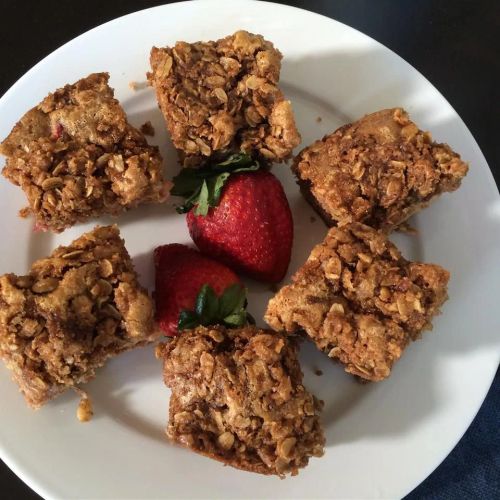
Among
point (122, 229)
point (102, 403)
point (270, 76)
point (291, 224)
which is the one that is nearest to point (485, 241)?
point (291, 224)

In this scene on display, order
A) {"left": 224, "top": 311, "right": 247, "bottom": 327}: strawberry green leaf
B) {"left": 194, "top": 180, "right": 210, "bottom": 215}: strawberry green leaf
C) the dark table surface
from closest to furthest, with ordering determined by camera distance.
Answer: {"left": 224, "top": 311, "right": 247, "bottom": 327}: strawberry green leaf < {"left": 194, "top": 180, "right": 210, "bottom": 215}: strawberry green leaf < the dark table surface

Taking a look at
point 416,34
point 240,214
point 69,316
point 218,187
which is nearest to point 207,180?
point 218,187

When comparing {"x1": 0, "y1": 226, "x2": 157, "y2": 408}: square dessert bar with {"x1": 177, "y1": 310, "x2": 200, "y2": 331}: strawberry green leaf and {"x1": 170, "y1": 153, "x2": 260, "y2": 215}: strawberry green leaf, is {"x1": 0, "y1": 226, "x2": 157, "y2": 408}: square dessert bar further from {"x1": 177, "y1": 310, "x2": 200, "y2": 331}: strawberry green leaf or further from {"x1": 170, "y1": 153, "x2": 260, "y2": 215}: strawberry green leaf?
{"x1": 170, "y1": 153, "x2": 260, "y2": 215}: strawberry green leaf

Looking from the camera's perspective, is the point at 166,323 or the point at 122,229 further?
the point at 122,229

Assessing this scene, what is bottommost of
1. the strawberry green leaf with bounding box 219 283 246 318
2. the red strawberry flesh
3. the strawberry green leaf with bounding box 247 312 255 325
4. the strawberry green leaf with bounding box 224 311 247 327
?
the strawberry green leaf with bounding box 247 312 255 325

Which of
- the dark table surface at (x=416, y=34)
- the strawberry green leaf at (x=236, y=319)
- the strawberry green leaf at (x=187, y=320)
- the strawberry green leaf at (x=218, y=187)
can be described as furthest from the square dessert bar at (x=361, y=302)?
the dark table surface at (x=416, y=34)

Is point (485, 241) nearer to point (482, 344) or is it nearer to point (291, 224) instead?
point (482, 344)

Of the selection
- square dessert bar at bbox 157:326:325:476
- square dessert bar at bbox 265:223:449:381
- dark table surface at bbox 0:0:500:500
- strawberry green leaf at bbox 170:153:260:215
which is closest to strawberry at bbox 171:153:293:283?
strawberry green leaf at bbox 170:153:260:215
